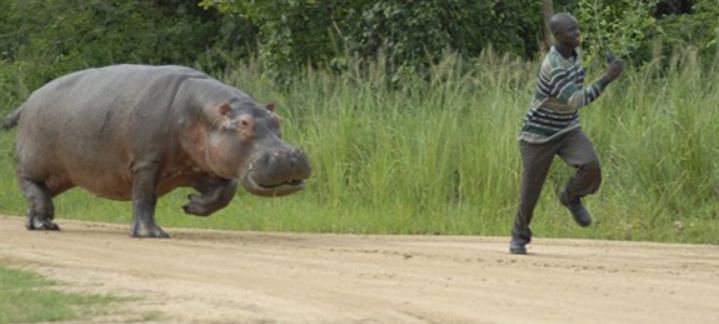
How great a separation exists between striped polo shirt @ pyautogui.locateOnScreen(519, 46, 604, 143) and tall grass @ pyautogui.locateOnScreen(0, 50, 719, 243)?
2707 millimetres

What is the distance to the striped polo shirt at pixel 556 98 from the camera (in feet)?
39.4

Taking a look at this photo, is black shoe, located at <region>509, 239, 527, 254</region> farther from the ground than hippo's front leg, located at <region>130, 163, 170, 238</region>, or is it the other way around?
black shoe, located at <region>509, 239, 527, 254</region>

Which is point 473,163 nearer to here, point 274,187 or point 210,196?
point 210,196

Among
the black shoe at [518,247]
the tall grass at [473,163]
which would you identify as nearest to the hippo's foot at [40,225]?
the tall grass at [473,163]

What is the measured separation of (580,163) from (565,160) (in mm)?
166

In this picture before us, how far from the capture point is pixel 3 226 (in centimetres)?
1570

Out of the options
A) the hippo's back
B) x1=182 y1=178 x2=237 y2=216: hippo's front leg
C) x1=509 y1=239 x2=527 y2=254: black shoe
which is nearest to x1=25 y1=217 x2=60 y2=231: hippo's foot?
the hippo's back

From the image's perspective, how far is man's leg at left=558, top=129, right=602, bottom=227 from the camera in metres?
12.3

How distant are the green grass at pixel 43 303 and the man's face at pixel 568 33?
396 cm

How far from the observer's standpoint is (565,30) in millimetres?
12039

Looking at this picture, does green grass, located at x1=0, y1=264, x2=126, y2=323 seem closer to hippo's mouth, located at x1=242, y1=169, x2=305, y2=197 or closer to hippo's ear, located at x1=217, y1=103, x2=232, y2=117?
hippo's mouth, located at x1=242, y1=169, x2=305, y2=197

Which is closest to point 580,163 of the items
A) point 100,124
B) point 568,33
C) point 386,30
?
point 568,33

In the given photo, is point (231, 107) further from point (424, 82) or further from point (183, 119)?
point (424, 82)

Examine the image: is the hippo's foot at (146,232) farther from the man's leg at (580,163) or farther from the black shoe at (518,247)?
the man's leg at (580,163)
